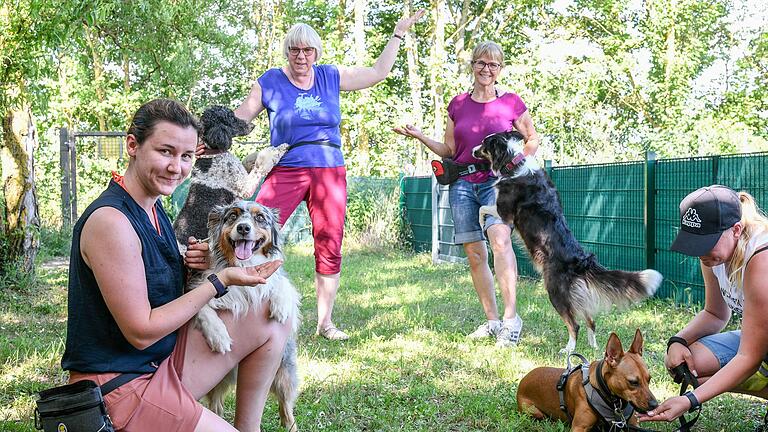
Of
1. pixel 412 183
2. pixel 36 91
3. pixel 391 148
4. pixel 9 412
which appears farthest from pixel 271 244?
pixel 391 148

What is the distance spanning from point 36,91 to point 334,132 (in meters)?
3.67

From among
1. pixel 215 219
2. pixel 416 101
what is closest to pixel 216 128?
pixel 215 219

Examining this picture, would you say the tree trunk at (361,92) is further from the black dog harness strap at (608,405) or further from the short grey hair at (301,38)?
the black dog harness strap at (608,405)

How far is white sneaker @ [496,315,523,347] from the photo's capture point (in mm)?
5094

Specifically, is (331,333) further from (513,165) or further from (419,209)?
(419,209)

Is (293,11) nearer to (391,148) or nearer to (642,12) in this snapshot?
(391,148)

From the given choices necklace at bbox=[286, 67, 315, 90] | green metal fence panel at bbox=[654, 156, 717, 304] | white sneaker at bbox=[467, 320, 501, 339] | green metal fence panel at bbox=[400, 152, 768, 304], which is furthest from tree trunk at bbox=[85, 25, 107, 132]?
white sneaker at bbox=[467, 320, 501, 339]

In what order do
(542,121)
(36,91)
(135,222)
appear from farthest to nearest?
(542,121) → (36,91) → (135,222)

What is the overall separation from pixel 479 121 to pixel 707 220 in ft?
9.45

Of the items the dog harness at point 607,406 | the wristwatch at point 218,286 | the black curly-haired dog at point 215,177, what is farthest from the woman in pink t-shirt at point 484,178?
the wristwatch at point 218,286

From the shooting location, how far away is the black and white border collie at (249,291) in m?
2.64

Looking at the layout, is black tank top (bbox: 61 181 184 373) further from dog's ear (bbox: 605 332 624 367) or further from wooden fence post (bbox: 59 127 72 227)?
wooden fence post (bbox: 59 127 72 227)

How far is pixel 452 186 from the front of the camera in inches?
225

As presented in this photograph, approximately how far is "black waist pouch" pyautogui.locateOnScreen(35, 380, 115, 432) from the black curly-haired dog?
6.60 feet
